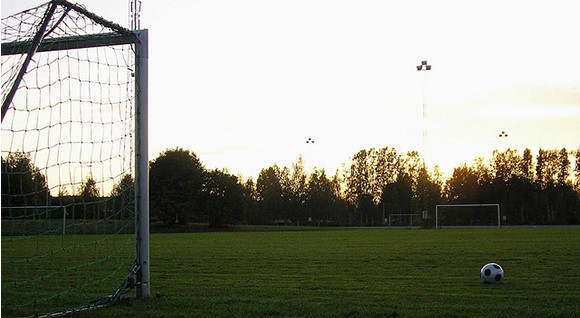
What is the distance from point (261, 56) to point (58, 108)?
18001 mm

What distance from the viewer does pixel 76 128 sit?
7.54m

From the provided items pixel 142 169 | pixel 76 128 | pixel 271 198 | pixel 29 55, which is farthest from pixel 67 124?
pixel 271 198

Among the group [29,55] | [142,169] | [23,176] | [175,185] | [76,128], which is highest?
[175,185]

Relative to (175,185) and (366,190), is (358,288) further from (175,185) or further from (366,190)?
(366,190)

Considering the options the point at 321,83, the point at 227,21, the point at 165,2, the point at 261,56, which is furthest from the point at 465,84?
the point at 165,2

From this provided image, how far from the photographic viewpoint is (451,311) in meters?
7.26

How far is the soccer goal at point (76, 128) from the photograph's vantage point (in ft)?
23.4

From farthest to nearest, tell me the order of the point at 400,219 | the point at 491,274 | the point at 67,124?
the point at 400,219, the point at 491,274, the point at 67,124

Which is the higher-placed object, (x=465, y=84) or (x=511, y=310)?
(x=465, y=84)

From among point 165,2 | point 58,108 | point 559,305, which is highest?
point 165,2

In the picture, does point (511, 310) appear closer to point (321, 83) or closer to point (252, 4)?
point (252, 4)

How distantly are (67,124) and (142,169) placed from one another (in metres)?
1.36

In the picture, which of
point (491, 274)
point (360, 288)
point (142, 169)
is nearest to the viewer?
point (142, 169)

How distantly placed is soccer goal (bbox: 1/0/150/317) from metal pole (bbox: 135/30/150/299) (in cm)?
1
